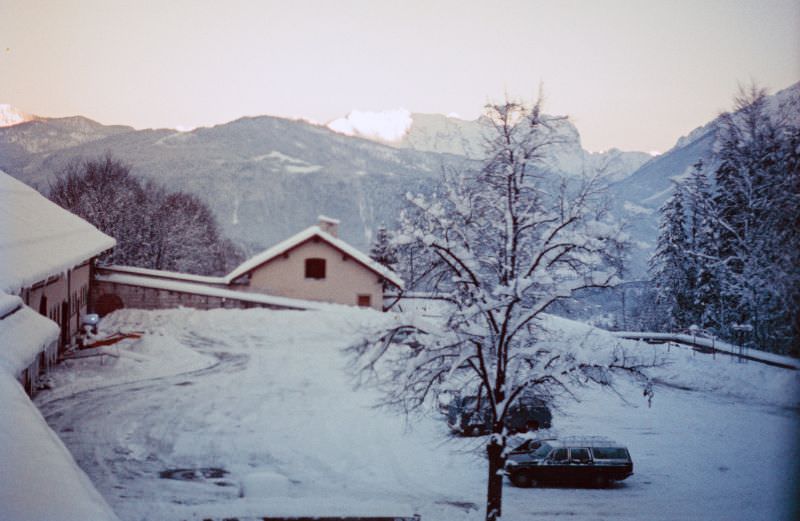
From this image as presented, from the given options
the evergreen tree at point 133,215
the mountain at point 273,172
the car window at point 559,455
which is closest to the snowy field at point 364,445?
the car window at point 559,455

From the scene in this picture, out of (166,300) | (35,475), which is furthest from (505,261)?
(166,300)

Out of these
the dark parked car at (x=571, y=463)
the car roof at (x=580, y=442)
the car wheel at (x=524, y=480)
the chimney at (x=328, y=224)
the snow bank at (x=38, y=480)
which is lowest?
the car wheel at (x=524, y=480)

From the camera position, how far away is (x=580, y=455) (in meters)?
11.3

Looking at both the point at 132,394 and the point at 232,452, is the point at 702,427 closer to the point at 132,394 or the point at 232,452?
the point at 232,452

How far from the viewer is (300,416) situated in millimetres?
14789

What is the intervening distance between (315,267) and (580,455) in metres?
21.3

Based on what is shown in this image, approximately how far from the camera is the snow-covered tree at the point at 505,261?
867 cm

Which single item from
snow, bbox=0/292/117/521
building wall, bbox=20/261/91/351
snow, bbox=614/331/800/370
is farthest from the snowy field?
snow, bbox=0/292/117/521

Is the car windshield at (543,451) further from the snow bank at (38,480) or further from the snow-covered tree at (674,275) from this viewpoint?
the snow bank at (38,480)

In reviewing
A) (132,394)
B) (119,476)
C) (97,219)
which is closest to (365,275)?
(132,394)

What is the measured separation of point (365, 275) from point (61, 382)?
52.9ft

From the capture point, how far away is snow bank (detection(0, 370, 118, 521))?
2.85m

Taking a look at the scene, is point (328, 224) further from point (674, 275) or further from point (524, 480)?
point (524, 480)

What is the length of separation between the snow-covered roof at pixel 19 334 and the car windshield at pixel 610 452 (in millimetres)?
9541
